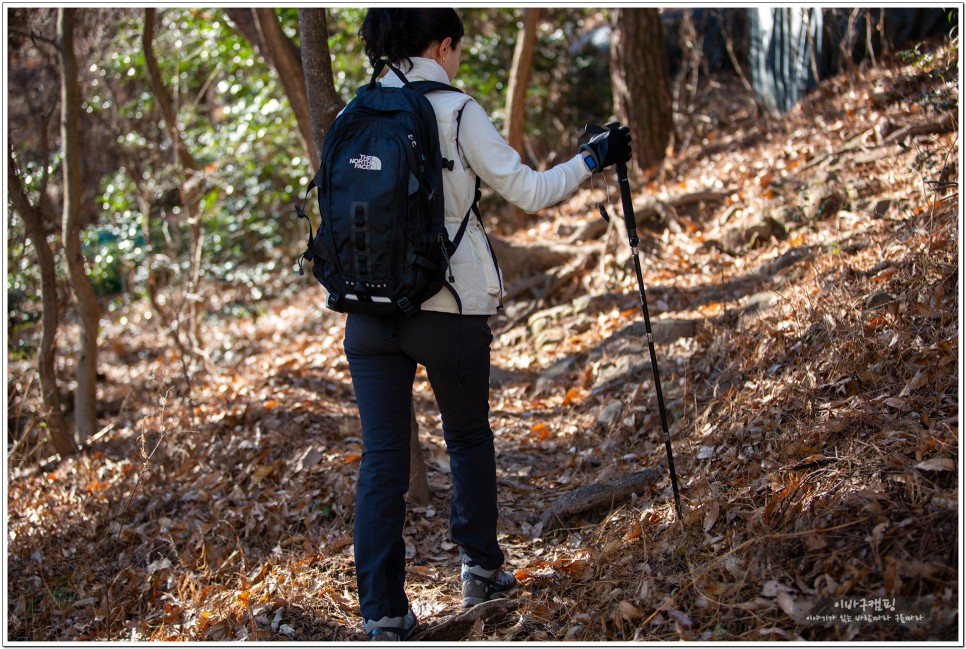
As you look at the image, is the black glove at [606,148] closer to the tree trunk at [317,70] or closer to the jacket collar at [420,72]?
the jacket collar at [420,72]

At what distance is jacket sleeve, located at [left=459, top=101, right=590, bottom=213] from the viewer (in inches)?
105

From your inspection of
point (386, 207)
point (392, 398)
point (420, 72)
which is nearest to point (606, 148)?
point (420, 72)

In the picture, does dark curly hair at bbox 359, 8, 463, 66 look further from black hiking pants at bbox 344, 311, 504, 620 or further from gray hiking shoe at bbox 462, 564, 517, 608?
gray hiking shoe at bbox 462, 564, 517, 608

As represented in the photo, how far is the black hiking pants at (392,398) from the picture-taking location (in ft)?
8.91

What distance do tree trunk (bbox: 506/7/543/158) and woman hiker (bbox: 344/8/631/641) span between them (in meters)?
5.90

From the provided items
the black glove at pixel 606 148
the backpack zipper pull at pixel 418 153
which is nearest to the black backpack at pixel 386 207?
the backpack zipper pull at pixel 418 153

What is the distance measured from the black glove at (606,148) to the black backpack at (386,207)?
21.6 inches

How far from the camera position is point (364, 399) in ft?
9.20

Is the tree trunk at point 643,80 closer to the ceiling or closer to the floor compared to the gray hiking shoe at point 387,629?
closer to the ceiling

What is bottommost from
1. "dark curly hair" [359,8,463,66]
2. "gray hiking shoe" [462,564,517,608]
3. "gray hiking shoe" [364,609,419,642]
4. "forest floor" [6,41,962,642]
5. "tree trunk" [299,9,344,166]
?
"gray hiking shoe" [364,609,419,642]

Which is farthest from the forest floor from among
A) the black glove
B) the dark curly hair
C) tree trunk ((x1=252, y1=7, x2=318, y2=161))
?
the dark curly hair

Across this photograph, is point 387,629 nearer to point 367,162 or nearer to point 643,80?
point 367,162

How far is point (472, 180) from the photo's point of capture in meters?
2.76

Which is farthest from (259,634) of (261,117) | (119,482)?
(261,117)
